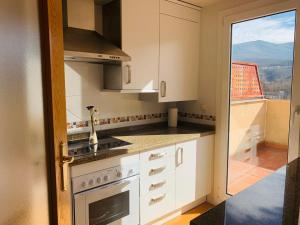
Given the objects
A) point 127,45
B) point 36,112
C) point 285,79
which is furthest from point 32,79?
point 285,79

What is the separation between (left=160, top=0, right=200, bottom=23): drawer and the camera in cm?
231

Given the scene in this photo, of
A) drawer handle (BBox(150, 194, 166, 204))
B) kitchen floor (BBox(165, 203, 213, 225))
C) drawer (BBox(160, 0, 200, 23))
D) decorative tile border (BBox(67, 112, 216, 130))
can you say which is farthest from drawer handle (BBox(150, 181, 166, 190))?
drawer (BBox(160, 0, 200, 23))

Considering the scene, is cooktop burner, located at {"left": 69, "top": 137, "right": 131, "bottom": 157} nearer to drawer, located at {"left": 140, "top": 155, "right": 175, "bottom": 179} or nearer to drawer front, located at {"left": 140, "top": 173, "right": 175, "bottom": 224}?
drawer, located at {"left": 140, "top": 155, "right": 175, "bottom": 179}

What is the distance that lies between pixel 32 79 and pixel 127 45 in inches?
44.9

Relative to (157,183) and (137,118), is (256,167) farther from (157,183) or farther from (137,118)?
(137,118)

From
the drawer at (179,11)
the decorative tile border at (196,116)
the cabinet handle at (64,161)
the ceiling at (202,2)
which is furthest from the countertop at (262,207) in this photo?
the ceiling at (202,2)

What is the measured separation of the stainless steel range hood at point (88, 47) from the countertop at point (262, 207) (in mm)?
1321

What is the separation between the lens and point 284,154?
2197mm

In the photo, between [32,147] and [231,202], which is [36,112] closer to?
[32,147]

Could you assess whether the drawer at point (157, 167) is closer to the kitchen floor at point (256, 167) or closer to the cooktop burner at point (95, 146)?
the cooktop burner at point (95, 146)

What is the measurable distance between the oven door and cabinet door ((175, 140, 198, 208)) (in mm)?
522

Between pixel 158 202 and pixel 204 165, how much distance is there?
0.71m

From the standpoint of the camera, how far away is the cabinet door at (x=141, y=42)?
2057 millimetres

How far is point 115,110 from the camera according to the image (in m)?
2.45
